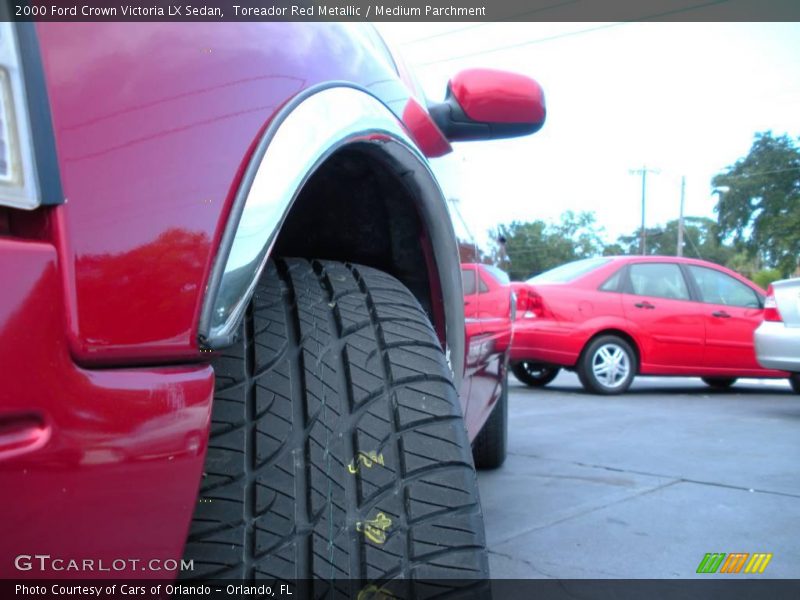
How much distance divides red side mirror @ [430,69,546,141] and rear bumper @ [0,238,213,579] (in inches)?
49.0

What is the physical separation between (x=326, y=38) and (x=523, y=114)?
733mm

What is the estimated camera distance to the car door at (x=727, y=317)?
7.66m

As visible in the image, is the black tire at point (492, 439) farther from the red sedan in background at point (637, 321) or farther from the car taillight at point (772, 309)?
the red sedan in background at point (637, 321)

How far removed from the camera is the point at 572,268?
7.98 m

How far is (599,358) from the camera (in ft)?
24.2

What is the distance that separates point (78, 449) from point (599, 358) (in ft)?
22.8

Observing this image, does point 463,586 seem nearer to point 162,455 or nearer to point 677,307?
point 162,455

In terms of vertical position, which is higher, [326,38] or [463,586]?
[326,38]

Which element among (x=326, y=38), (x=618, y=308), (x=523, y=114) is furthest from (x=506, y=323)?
(x=618, y=308)

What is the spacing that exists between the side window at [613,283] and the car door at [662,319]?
0.30 ft

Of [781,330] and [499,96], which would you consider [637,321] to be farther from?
[499,96]

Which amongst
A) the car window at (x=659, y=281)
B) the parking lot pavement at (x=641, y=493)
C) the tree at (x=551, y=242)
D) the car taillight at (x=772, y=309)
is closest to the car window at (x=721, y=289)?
the car window at (x=659, y=281)

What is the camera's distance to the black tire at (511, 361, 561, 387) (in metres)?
8.15

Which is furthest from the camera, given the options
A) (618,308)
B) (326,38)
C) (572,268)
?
(572,268)
